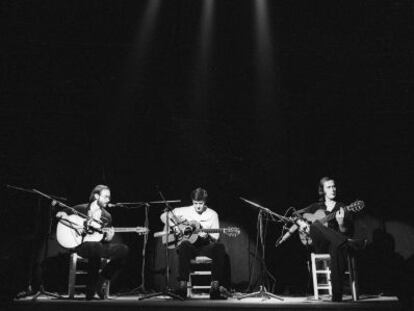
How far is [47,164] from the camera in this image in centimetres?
588

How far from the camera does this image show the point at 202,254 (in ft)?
15.5

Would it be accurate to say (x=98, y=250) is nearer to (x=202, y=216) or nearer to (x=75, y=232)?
(x=75, y=232)

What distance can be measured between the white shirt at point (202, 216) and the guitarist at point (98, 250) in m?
0.85

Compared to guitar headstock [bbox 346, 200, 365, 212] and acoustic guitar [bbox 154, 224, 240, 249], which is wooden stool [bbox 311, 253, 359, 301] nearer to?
guitar headstock [bbox 346, 200, 365, 212]

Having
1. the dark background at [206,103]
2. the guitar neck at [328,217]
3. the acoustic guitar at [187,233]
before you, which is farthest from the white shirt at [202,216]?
the guitar neck at [328,217]

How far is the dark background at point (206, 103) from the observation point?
19.0ft

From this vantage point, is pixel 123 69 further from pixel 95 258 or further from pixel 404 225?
pixel 404 225

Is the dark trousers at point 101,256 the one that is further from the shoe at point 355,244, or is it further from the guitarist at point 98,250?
the shoe at point 355,244

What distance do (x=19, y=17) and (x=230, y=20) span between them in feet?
11.1

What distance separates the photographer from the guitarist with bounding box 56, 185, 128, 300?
430 cm

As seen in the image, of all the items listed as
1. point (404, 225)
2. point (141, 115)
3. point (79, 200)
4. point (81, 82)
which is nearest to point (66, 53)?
point (81, 82)

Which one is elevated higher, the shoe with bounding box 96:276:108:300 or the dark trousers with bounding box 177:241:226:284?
the dark trousers with bounding box 177:241:226:284

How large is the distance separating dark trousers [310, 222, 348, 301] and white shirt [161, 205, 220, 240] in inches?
53.5

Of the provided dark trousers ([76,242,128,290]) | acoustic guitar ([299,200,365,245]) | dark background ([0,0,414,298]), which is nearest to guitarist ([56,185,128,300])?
dark trousers ([76,242,128,290])
